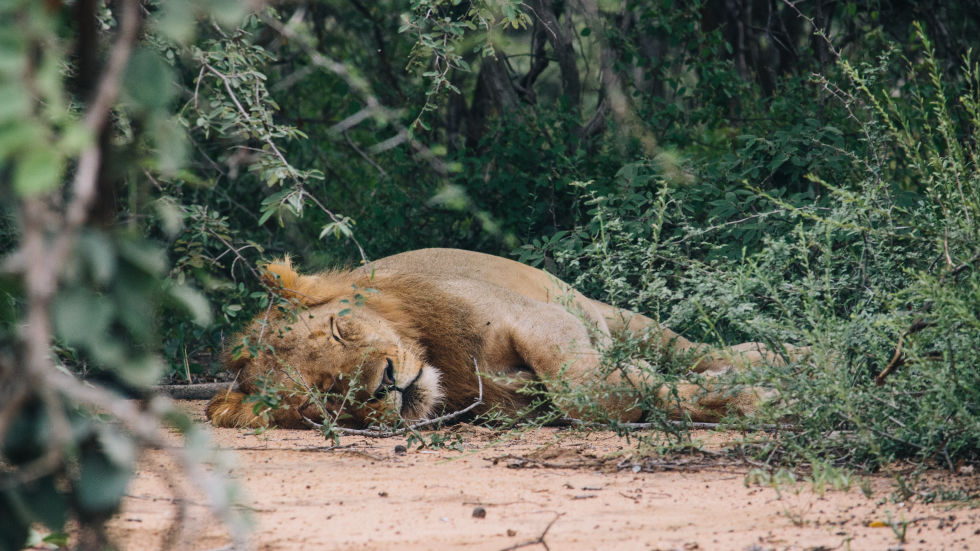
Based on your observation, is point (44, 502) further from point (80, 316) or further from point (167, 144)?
point (167, 144)

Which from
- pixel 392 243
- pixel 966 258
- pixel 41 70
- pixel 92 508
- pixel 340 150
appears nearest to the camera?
pixel 41 70

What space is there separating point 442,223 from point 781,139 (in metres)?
2.40

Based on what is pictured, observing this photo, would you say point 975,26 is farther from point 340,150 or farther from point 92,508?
point 92,508

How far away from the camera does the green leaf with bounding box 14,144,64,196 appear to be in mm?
1010

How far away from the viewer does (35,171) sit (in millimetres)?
1016

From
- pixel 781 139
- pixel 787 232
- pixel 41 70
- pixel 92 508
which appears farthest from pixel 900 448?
pixel 781 139

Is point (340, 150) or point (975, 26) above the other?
point (975, 26)

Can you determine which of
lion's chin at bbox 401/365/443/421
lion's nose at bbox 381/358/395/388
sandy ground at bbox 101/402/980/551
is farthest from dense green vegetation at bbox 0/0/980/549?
lion's chin at bbox 401/365/443/421

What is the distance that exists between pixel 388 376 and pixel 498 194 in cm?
261

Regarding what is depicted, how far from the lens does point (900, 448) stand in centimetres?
277

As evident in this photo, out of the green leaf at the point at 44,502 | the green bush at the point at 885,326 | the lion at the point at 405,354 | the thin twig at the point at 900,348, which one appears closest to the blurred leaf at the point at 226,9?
the green leaf at the point at 44,502

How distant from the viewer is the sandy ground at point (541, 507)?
Result: 7.04 feet

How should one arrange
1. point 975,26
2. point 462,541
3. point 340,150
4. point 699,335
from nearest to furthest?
point 462,541, point 699,335, point 975,26, point 340,150

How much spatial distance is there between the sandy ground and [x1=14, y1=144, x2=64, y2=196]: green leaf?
0.80 m
